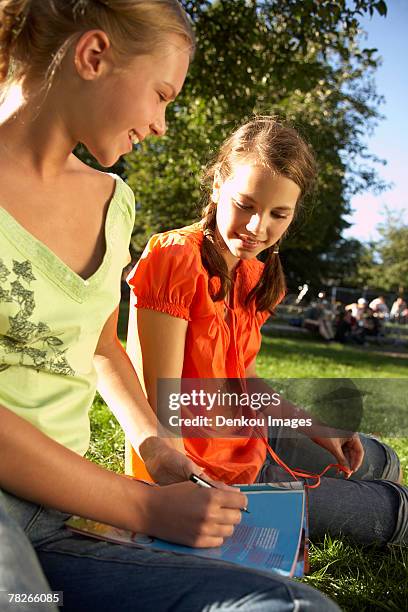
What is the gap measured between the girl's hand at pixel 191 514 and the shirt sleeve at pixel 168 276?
1.07 m

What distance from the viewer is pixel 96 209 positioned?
1819 millimetres

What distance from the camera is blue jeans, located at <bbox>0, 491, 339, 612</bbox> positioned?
1.13 metres

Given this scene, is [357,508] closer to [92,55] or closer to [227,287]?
[227,287]

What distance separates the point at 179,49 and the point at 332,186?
21.6 metres

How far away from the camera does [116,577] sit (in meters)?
1.33

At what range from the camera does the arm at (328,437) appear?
272cm

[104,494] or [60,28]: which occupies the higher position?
[60,28]

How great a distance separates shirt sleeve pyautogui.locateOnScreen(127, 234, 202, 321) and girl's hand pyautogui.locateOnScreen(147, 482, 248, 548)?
1.07 metres

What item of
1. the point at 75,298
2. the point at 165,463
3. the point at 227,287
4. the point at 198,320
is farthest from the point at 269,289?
the point at 75,298

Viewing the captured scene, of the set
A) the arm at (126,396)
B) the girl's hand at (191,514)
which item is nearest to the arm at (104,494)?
the girl's hand at (191,514)

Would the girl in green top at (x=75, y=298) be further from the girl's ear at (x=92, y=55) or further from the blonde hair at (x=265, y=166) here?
the blonde hair at (x=265, y=166)

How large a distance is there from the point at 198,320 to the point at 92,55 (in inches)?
46.1

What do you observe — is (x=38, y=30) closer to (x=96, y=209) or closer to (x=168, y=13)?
(x=168, y=13)

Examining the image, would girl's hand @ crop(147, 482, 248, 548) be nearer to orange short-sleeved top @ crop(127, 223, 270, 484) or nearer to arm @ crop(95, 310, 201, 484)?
arm @ crop(95, 310, 201, 484)
